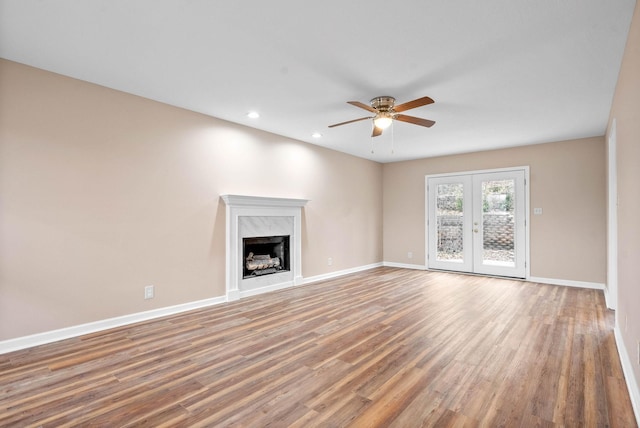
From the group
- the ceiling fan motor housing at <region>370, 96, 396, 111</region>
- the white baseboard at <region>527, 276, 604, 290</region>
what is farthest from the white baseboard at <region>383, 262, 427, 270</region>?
the ceiling fan motor housing at <region>370, 96, 396, 111</region>

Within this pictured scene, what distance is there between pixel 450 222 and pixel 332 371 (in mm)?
5300

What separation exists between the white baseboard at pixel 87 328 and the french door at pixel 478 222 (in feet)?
16.5

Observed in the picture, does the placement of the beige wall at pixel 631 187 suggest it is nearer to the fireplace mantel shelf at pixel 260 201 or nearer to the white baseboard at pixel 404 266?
the fireplace mantel shelf at pixel 260 201

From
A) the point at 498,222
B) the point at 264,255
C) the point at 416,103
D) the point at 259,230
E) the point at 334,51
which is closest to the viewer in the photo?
the point at 334,51

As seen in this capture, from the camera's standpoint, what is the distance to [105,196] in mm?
3418

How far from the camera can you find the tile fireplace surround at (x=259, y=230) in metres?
4.57

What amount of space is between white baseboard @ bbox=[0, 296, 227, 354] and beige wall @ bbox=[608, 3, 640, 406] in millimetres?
4208

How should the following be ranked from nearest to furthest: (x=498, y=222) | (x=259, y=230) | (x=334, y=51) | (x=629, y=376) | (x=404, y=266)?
(x=629, y=376)
(x=334, y=51)
(x=259, y=230)
(x=498, y=222)
(x=404, y=266)

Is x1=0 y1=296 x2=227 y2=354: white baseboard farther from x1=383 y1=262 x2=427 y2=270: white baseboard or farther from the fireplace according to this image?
x1=383 y1=262 x2=427 y2=270: white baseboard

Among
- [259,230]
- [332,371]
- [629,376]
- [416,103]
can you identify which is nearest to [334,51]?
[416,103]

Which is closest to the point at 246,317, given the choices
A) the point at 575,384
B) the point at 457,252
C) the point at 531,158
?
the point at 575,384

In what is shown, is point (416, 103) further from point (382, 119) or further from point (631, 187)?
point (631, 187)

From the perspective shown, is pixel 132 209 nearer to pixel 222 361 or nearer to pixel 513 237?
pixel 222 361

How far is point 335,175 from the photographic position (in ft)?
21.3
